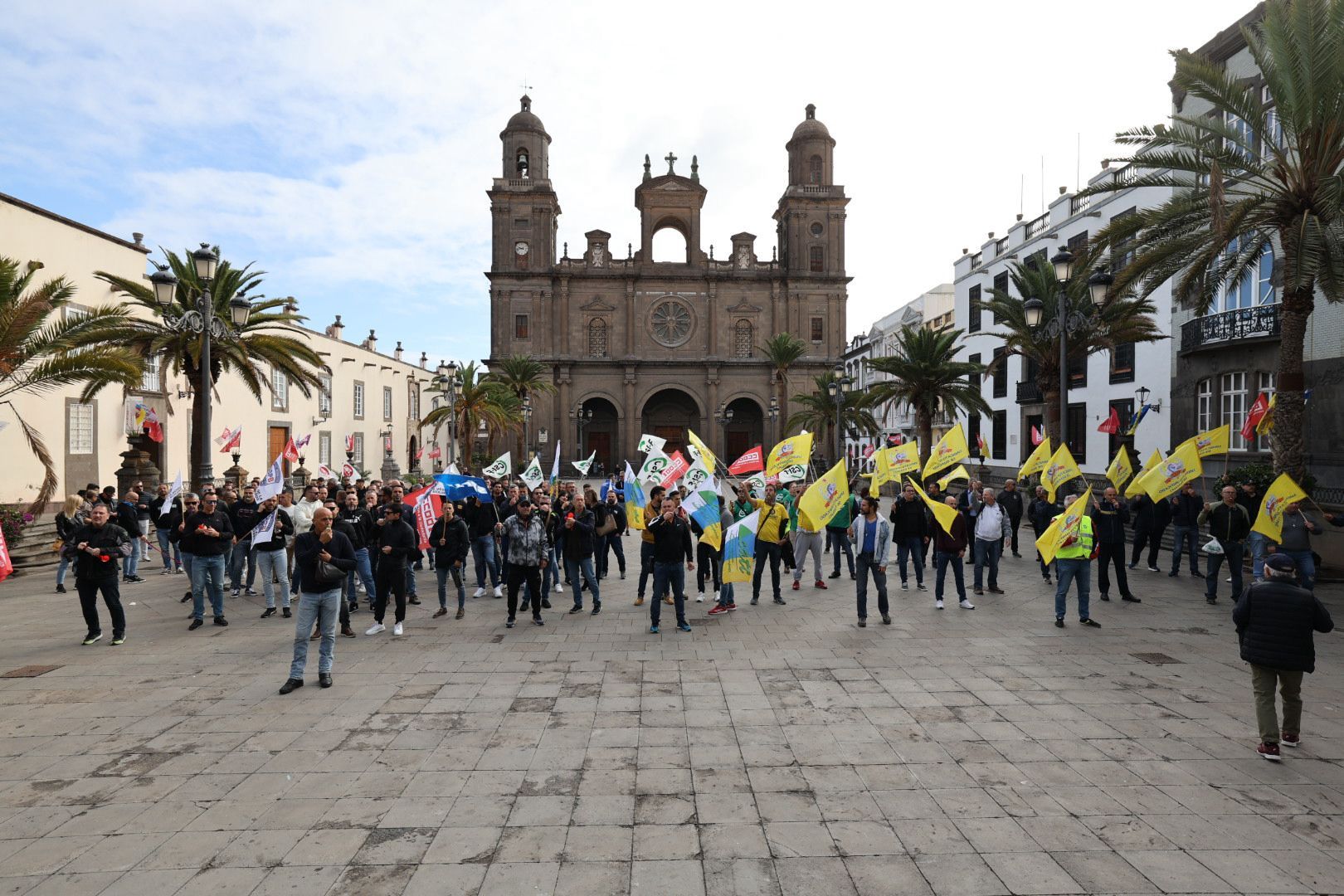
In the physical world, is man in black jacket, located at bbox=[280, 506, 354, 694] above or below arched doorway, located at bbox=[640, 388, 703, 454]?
below

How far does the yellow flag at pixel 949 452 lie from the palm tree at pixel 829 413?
16614 millimetres

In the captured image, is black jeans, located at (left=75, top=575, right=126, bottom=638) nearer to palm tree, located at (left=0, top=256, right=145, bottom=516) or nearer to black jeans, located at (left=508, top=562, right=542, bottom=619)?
black jeans, located at (left=508, top=562, right=542, bottom=619)

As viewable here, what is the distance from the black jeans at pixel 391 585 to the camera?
961 cm

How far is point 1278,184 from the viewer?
13055 millimetres

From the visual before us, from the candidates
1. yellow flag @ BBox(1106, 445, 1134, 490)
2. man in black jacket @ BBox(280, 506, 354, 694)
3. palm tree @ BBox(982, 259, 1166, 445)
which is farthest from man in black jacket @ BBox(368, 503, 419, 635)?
palm tree @ BBox(982, 259, 1166, 445)

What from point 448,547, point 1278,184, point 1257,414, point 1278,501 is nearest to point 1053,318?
point 1257,414

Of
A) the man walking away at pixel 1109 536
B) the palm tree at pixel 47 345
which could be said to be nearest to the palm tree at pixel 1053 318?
the man walking away at pixel 1109 536

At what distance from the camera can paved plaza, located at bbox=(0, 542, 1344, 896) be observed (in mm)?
4156

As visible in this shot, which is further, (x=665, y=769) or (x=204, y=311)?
(x=204, y=311)

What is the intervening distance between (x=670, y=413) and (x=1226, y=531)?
46886 millimetres

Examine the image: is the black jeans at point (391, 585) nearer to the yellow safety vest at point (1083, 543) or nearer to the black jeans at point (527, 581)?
the black jeans at point (527, 581)

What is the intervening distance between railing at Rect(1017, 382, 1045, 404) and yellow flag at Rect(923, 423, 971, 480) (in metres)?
21.0

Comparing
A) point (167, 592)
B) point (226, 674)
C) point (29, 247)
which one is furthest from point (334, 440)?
point (226, 674)

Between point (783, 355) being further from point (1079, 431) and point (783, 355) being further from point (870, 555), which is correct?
point (870, 555)
